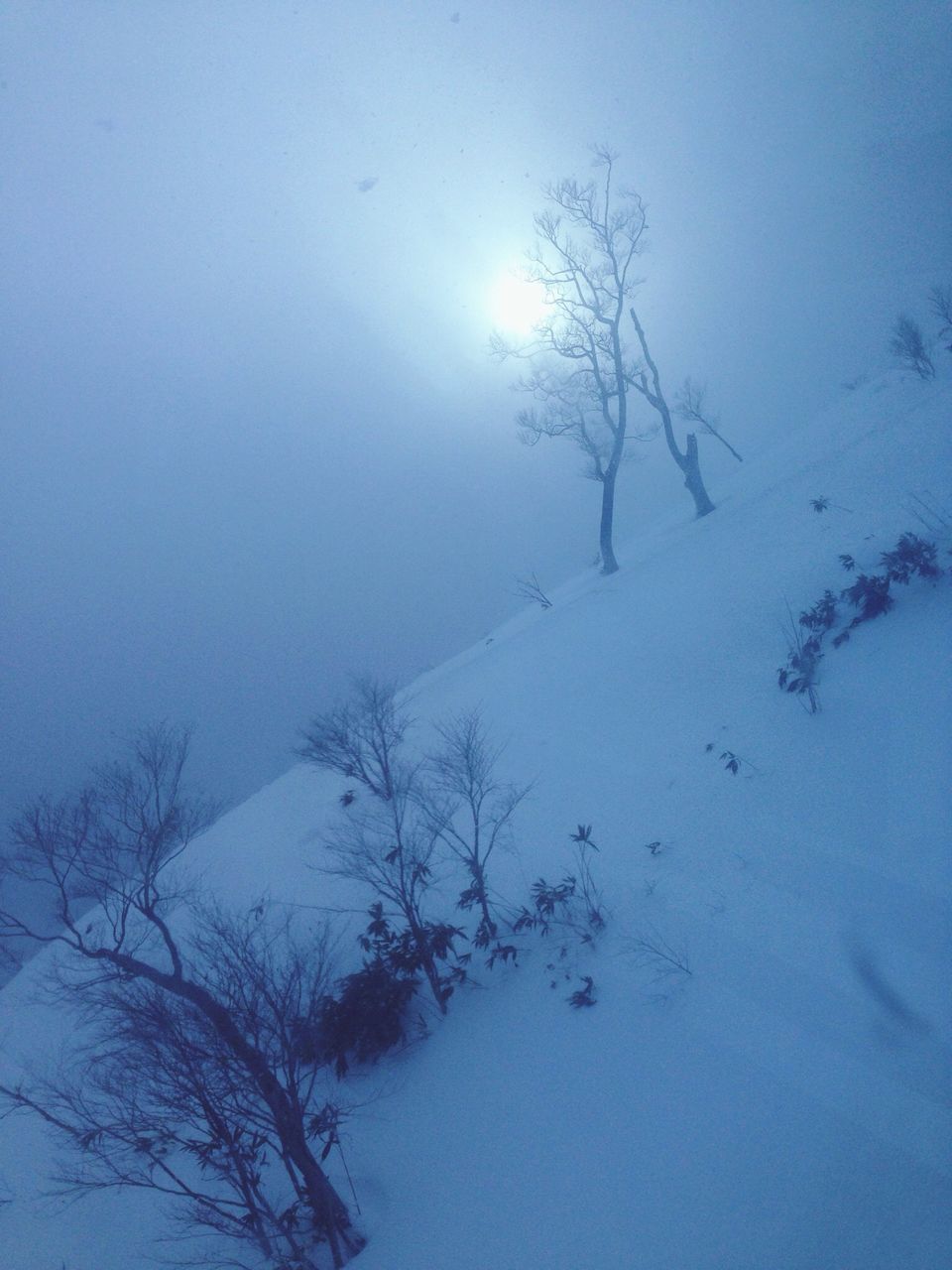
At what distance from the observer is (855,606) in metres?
9.92

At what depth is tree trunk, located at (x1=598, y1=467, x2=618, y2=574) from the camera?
19273mm

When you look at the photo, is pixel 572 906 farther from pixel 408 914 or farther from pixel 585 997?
pixel 408 914

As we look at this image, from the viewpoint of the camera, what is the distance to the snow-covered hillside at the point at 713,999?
543 cm

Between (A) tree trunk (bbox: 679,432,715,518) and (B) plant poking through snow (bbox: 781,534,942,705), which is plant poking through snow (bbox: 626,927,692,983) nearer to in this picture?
(B) plant poking through snow (bbox: 781,534,942,705)

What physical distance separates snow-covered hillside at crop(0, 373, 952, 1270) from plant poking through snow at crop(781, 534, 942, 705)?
244 millimetres

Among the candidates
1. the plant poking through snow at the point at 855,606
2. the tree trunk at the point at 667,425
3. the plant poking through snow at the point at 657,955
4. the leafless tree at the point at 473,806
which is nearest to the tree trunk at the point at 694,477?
the tree trunk at the point at 667,425

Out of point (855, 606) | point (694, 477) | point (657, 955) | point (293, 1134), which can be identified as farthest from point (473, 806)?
point (694, 477)

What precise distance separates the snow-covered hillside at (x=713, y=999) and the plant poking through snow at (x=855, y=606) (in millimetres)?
244

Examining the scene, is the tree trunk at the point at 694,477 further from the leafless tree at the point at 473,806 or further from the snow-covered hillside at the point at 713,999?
the leafless tree at the point at 473,806

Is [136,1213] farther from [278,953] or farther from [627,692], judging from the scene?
[627,692]

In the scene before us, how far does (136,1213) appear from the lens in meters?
9.04

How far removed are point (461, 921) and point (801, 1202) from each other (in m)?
5.89

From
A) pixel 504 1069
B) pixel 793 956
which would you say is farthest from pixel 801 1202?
pixel 504 1069

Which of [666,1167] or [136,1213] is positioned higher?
[136,1213]
